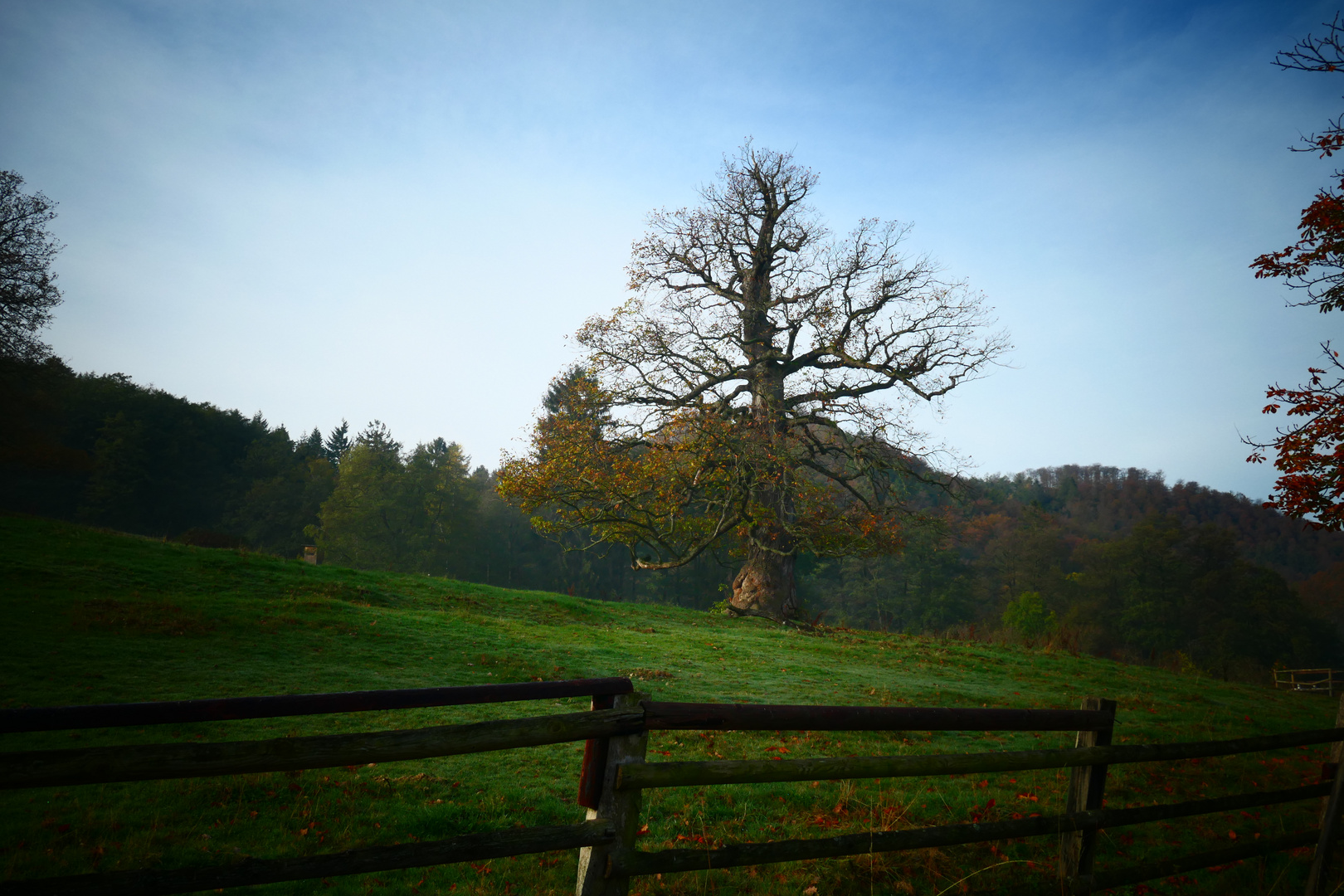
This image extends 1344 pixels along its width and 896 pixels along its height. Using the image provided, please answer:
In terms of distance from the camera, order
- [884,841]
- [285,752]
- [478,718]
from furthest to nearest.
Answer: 1. [478,718]
2. [884,841]
3. [285,752]

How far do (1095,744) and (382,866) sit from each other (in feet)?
14.2

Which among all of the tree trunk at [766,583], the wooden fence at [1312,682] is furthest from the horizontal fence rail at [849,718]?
the wooden fence at [1312,682]

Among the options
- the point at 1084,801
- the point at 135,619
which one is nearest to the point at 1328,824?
the point at 1084,801

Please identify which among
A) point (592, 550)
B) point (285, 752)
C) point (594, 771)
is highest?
point (285, 752)

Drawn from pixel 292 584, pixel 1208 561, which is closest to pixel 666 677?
pixel 292 584

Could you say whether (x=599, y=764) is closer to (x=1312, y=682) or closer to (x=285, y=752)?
(x=285, y=752)

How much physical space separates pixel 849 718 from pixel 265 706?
2.76 metres

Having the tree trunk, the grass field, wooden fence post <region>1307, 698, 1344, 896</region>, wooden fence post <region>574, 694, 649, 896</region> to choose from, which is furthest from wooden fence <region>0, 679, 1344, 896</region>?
the tree trunk

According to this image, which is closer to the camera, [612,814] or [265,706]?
[265,706]

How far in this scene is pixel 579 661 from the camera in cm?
1283

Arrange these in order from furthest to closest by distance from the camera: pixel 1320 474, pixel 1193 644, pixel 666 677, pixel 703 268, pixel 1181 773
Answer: pixel 1193 644 → pixel 703 268 → pixel 666 677 → pixel 1320 474 → pixel 1181 773

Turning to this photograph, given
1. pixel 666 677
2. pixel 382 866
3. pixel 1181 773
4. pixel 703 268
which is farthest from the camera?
pixel 703 268

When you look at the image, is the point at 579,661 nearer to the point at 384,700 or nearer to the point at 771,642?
the point at 771,642

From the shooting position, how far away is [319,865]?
284cm
